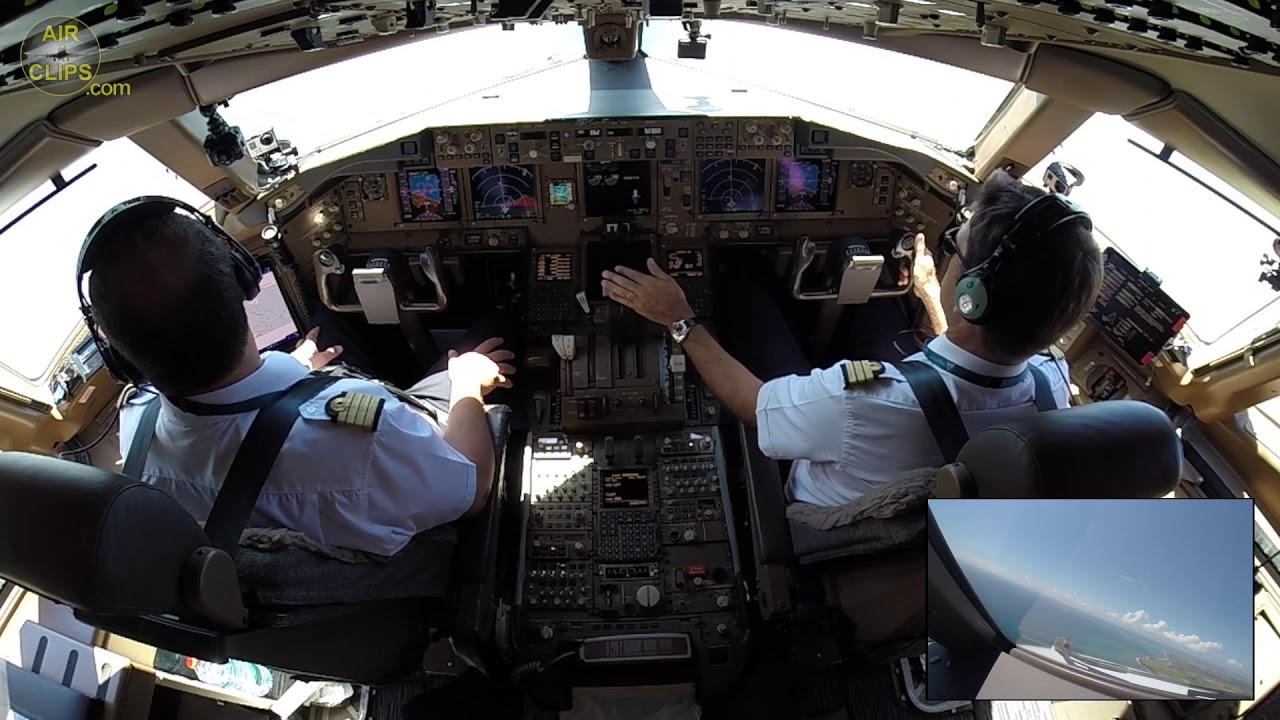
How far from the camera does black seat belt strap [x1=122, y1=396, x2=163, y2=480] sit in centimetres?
168

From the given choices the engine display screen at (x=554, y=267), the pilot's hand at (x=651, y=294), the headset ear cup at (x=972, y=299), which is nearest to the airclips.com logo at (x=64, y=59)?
the pilot's hand at (x=651, y=294)

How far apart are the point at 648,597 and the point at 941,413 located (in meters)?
1.12

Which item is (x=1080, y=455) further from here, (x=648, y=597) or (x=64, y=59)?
(x=64, y=59)

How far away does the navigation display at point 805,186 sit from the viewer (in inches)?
119

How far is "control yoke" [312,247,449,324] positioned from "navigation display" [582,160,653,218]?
0.67m

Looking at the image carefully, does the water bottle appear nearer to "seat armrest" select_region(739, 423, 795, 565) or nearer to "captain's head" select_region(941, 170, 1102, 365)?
"seat armrest" select_region(739, 423, 795, 565)

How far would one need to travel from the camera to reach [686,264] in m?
3.15

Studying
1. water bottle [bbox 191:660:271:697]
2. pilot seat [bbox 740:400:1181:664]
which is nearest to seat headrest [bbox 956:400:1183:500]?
pilot seat [bbox 740:400:1181:664]

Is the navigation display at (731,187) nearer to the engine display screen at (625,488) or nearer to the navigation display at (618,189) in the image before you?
the navigation display at (618,189)

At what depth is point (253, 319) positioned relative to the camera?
2.90 meters

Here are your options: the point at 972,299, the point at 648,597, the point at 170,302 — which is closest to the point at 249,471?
the point at 170,302

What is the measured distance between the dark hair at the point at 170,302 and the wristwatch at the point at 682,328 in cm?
122

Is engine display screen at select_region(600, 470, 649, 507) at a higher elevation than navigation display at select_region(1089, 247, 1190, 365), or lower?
lower

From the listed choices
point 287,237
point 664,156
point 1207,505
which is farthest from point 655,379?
point 1207,505
